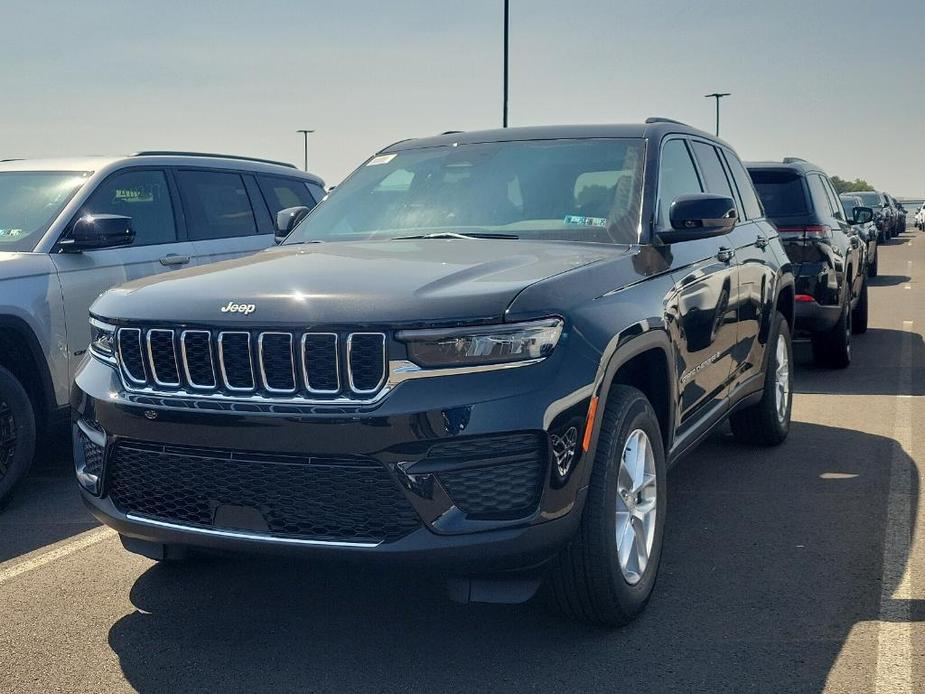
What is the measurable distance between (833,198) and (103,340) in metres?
9.02

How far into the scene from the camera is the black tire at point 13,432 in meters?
5.70

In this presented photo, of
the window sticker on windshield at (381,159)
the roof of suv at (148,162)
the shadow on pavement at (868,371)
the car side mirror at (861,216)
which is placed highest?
the window sticker on windshield at (381,159)

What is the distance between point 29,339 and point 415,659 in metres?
3.27

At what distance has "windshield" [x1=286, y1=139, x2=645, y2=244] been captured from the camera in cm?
475

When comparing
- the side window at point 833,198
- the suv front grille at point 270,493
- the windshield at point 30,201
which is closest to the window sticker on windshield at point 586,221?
the suv front grille at point 270,493

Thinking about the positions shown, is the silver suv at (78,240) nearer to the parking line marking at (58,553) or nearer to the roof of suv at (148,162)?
the roof of suv at (148,162)

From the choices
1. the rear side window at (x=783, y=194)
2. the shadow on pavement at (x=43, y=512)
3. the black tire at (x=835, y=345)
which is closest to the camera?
the shadow on pavement at (x=43, y=512)

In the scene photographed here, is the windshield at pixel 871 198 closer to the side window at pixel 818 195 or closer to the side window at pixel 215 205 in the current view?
the side window at pixel 818 195

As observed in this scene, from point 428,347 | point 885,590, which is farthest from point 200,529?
point 885,590

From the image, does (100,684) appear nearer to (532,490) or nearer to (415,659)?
(415,659)

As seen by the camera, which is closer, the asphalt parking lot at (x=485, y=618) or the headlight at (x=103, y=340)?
the asphalt parking lot at (x=485, y=618)

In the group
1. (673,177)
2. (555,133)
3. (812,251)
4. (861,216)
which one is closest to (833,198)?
(861,216)

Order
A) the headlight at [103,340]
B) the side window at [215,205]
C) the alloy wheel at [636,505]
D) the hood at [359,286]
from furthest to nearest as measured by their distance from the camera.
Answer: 1. the side window at [215,205]
2. the alloy wheel at [636,505]
3. the headlight at [103,340]
4. the hood at [359,286]

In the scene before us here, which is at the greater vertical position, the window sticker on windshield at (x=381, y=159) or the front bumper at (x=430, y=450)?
the window sticker on windshield at (x=381, y=159)
